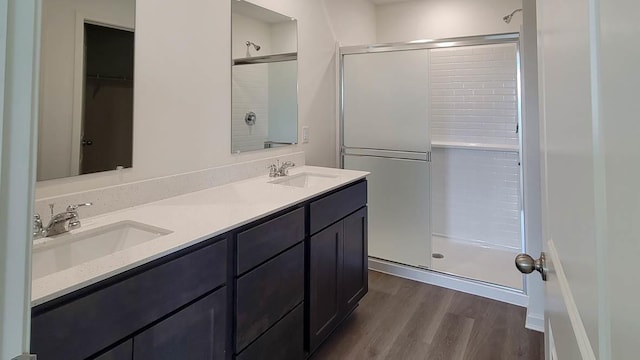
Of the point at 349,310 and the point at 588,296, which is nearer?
the point at 588,296

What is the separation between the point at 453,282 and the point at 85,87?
8.86 ft

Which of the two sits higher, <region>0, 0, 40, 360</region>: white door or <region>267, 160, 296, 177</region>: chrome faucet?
<region>267, 160, 296, 177</region>: chrome faucet

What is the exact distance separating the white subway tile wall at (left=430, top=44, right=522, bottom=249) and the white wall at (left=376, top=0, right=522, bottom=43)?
0.64 ft

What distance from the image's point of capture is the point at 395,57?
301cm

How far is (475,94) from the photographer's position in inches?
145

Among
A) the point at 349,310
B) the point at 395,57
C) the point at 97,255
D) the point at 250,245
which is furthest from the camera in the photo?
the point at 395,57

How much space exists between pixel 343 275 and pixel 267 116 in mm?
1177

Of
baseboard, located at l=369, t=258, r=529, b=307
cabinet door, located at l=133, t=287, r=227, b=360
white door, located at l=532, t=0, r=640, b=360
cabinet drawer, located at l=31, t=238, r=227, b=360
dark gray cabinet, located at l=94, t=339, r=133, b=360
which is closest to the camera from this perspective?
white door, located at l=532, t=0, r=640, b=360

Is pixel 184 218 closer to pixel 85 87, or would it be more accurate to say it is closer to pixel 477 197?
pixel 85 87

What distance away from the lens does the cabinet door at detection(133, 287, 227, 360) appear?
105 cm

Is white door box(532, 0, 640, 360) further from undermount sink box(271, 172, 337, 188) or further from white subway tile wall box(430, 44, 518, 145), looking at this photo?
white subway tile wall box(430, 44, 518, 145)

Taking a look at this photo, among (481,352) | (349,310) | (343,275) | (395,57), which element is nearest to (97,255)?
(343,275)

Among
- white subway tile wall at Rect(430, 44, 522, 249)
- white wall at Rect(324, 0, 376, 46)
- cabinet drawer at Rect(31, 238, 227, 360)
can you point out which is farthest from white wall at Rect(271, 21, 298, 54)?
cabinet drawer at Rect(31, 238, 227, 360)

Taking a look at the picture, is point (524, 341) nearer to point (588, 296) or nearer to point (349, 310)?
point (349, 310)
